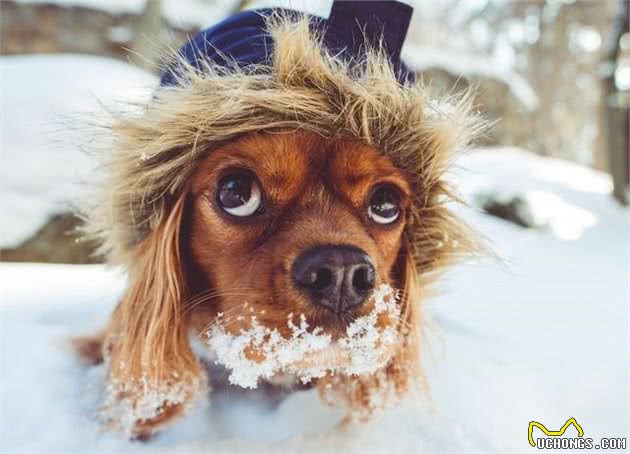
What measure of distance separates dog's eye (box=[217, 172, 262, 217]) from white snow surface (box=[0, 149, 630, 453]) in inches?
25.1

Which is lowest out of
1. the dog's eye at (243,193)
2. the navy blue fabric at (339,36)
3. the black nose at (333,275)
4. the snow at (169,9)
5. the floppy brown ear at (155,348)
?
the floppy brown ear at (155,348)

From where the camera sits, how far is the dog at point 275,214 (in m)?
1.15

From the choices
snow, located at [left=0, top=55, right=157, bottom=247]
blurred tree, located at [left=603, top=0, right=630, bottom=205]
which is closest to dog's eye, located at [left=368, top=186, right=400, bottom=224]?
snow, located at [left=0, top=55, right=157, bottom=247]

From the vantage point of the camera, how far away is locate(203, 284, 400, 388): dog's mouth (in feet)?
3.62

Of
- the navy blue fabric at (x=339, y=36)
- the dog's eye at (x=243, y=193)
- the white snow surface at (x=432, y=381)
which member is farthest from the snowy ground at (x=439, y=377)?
the dog's eye at (x=243, y=193)

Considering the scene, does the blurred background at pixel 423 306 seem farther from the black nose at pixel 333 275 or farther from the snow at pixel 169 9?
the snow at pixel 169 9

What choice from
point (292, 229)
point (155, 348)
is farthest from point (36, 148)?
point (292, 229)

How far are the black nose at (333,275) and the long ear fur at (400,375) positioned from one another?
0.43 m

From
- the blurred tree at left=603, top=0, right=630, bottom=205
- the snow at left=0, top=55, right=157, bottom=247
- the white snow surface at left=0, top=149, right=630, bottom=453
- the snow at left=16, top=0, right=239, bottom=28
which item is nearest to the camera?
the white snow surface at left=0, top=149, right=630, bottom=453

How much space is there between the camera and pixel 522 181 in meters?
6.23

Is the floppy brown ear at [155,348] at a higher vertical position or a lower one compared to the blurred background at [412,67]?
lower

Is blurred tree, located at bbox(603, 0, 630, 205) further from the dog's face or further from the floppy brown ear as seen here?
the floppy brown ear

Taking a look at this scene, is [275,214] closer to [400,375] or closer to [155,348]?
[155,348]

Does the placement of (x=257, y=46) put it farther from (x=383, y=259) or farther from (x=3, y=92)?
(x=3, y=92)
